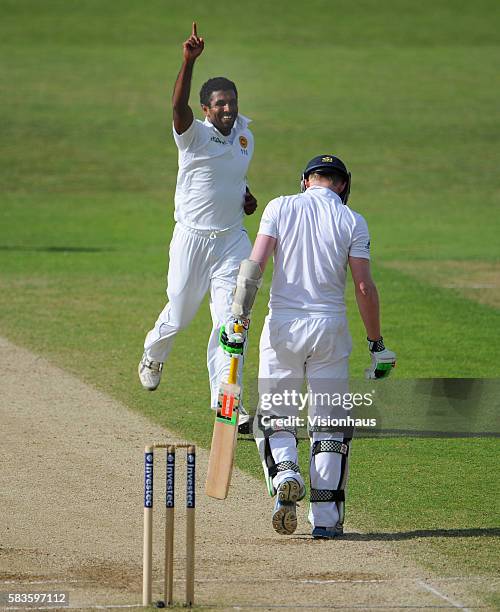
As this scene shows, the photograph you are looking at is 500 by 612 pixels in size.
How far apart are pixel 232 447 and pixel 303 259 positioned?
44.5 inches

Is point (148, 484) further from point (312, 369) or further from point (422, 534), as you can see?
point (422, 534)

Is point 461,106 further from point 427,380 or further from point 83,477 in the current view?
point 83,477

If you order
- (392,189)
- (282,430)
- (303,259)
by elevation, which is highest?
(303,259)

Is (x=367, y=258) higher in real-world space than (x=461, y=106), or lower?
higher

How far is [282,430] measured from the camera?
7344mm

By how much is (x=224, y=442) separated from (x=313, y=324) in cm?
84

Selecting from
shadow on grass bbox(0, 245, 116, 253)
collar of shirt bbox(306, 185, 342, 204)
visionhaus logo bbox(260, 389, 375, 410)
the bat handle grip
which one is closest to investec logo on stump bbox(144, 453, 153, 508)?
the bat handle grip

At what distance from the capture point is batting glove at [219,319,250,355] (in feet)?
23.4

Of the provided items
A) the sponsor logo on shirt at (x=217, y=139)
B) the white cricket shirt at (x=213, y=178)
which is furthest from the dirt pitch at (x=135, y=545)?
the sponsor logo on shirt at (x=217, y=139)

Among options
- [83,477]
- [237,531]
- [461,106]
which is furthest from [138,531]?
[461,106]

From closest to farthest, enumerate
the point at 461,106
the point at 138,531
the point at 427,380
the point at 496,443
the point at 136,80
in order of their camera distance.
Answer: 1. the point at 138,531
2. the point at 496,443
3. the point at 427,380
4. the point at 461,106
5. the point at 136,80

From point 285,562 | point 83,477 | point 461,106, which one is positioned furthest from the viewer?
point 461,106

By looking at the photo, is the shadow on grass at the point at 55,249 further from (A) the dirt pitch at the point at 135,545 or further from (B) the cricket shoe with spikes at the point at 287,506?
(B) the cricket shoe with spikes at the point at 287,506

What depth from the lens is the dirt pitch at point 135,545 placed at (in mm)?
6219
